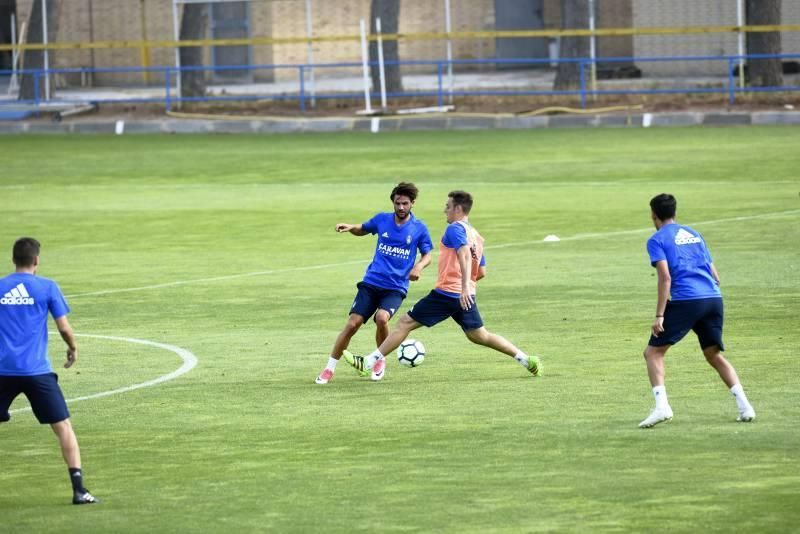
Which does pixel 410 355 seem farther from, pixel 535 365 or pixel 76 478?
pixel 76 478

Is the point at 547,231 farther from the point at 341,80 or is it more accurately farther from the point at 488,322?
the point at 341,80

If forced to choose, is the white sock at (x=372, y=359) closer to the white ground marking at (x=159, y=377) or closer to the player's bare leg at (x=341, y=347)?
the player's bare leg at (x=341, y=347)

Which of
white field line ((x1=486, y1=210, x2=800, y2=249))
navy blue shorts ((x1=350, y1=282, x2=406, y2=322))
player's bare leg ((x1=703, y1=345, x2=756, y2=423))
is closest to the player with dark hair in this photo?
navy blue shorts ((x1=350, y1=282, x2=406, y2=322))

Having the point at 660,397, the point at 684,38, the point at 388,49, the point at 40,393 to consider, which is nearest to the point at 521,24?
the point at 684,38

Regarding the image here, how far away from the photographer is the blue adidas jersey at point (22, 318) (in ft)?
31.1

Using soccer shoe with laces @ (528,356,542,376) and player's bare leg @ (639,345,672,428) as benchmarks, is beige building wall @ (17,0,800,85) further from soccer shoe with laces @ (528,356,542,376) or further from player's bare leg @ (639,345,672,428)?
player's bare leg @ (639,345,672,428)

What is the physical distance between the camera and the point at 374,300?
14.0 m

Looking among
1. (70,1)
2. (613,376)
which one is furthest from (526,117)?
(613,376)

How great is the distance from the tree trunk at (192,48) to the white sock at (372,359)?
3712cm

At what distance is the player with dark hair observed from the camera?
1310 cm

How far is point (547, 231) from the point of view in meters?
25.6

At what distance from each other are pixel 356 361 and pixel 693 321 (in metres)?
3.59

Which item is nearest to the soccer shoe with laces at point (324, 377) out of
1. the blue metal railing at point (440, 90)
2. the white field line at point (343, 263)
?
the white field line at point (343, 263)

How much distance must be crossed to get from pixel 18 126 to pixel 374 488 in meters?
40.1
